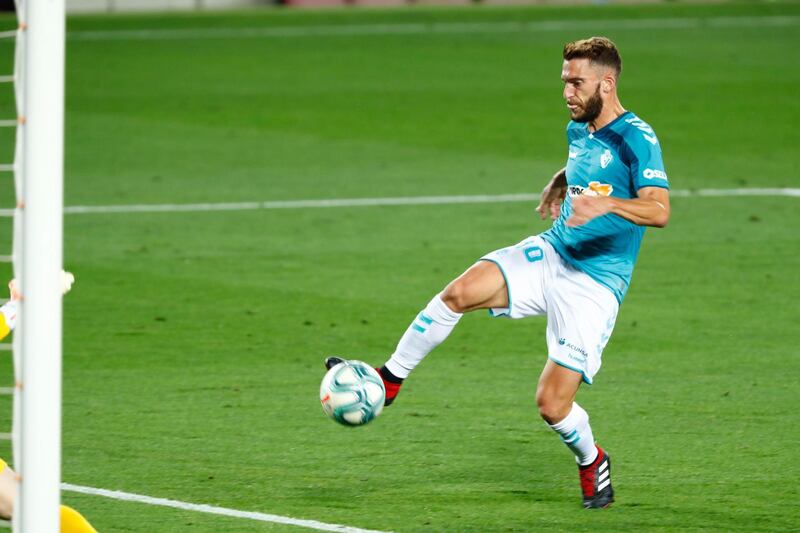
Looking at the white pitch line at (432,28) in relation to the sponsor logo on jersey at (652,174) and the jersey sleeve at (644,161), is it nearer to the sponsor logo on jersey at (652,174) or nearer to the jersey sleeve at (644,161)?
the jersey sleeve at (644,161)

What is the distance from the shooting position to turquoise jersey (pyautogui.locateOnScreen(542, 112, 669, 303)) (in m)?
6.30

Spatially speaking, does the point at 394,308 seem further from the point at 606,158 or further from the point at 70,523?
the point at 70,523

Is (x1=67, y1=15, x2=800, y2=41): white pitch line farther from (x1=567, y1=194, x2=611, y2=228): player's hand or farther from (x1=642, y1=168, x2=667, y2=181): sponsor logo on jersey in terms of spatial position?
(x1=567, y1=194, x2=611, y2=228): player's hand

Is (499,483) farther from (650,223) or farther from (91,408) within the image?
(91,408)

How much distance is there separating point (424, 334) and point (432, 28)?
70.9 feet

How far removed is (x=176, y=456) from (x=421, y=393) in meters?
1.67

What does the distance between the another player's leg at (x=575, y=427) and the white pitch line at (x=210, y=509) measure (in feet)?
3.05

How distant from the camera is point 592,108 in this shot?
6422 millimetres

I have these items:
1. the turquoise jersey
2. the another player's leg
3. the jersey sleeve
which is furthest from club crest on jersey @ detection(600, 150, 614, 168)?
the another player's leg

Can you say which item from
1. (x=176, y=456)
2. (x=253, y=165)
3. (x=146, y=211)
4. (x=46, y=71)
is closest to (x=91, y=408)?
(x=176, y=456)

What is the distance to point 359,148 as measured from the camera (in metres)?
16.5

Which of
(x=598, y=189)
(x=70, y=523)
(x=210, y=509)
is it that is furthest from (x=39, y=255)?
(x=598, y=189)

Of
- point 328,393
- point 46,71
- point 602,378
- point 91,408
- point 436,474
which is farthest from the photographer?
point 602,378

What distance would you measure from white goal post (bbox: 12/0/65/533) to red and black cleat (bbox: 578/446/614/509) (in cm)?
268
